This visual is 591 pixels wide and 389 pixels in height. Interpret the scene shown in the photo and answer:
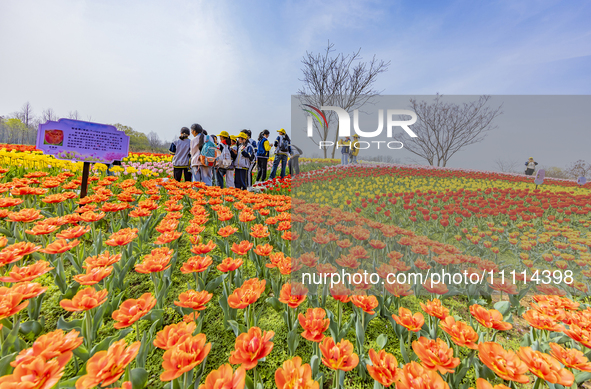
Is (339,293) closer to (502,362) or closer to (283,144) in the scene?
(502,362)

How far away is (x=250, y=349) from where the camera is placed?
3.15ft

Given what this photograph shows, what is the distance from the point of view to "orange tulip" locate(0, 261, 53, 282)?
1205mm

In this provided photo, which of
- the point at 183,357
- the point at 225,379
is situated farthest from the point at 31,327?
the point at 225,379

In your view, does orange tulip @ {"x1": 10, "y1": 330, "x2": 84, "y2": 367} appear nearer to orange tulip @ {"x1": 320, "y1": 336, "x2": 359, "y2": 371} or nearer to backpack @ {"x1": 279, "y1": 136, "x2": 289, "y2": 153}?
orange tulip @ {"x1": 320, "y1": 336, "x2": 359, "y2": 371}

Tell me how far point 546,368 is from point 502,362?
158 millimetres

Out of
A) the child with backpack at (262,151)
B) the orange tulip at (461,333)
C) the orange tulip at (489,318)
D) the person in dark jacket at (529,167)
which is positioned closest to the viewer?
the orange tulip at (461,333)

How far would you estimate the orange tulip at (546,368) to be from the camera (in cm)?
89

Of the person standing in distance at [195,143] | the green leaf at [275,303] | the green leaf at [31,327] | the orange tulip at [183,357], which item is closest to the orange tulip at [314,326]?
the orange tulip at [183,357]

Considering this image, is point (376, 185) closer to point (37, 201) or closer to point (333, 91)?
point (37, 201)

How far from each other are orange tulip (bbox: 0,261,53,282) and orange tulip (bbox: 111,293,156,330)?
57 cm

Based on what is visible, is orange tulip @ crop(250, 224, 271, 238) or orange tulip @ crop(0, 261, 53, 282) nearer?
orange tulip @ crop(0, 261, 53, 282)

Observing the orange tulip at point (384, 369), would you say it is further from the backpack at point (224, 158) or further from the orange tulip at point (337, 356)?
the backpack at point (224, 158)

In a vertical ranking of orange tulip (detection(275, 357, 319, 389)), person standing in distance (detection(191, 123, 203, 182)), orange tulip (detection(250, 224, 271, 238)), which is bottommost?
orange tulip (detection(275, 357, 319, 389))

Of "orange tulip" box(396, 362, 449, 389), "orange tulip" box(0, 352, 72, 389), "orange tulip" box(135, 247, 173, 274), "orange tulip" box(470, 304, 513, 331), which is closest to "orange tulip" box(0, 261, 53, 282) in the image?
"orange tulip" box(135, 247, 173, 274)
